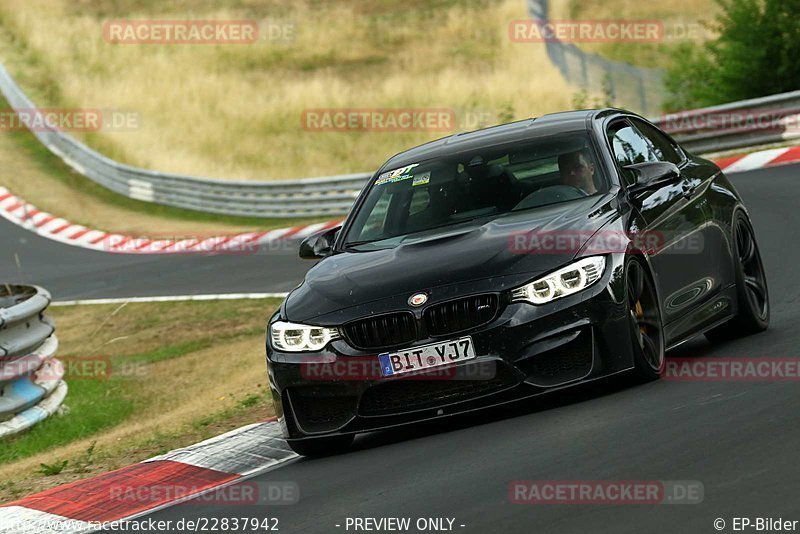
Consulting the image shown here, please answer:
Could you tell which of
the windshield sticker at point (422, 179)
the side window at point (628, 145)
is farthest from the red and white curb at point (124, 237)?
the windshield sticker at point (422, 179)

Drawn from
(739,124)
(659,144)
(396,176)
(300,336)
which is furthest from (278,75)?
(300,336)

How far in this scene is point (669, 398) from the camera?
7113 mm

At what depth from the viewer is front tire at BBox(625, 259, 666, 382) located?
23.7ft

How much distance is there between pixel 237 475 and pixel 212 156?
2856cm

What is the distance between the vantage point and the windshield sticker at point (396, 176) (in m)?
8.70

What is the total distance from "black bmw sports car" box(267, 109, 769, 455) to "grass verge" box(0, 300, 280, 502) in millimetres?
1598

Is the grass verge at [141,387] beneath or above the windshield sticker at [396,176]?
beneath

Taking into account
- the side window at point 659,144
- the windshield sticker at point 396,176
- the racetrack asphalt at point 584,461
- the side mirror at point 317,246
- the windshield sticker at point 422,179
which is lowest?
the racetrack asphalt at point 584,461

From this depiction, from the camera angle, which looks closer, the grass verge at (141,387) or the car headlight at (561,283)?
the car headlight at (561,283)

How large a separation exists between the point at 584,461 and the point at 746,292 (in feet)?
10.6

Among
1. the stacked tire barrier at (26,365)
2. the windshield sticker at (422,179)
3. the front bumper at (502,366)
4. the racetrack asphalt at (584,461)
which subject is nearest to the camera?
the racetrack asphalt at (584,461)

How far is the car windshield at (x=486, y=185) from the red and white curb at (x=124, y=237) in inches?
444

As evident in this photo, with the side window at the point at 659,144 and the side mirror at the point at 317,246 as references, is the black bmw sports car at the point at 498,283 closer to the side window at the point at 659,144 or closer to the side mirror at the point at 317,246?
the side mirror at the point at 317,246

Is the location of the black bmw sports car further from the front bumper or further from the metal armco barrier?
the metal armco barrier
